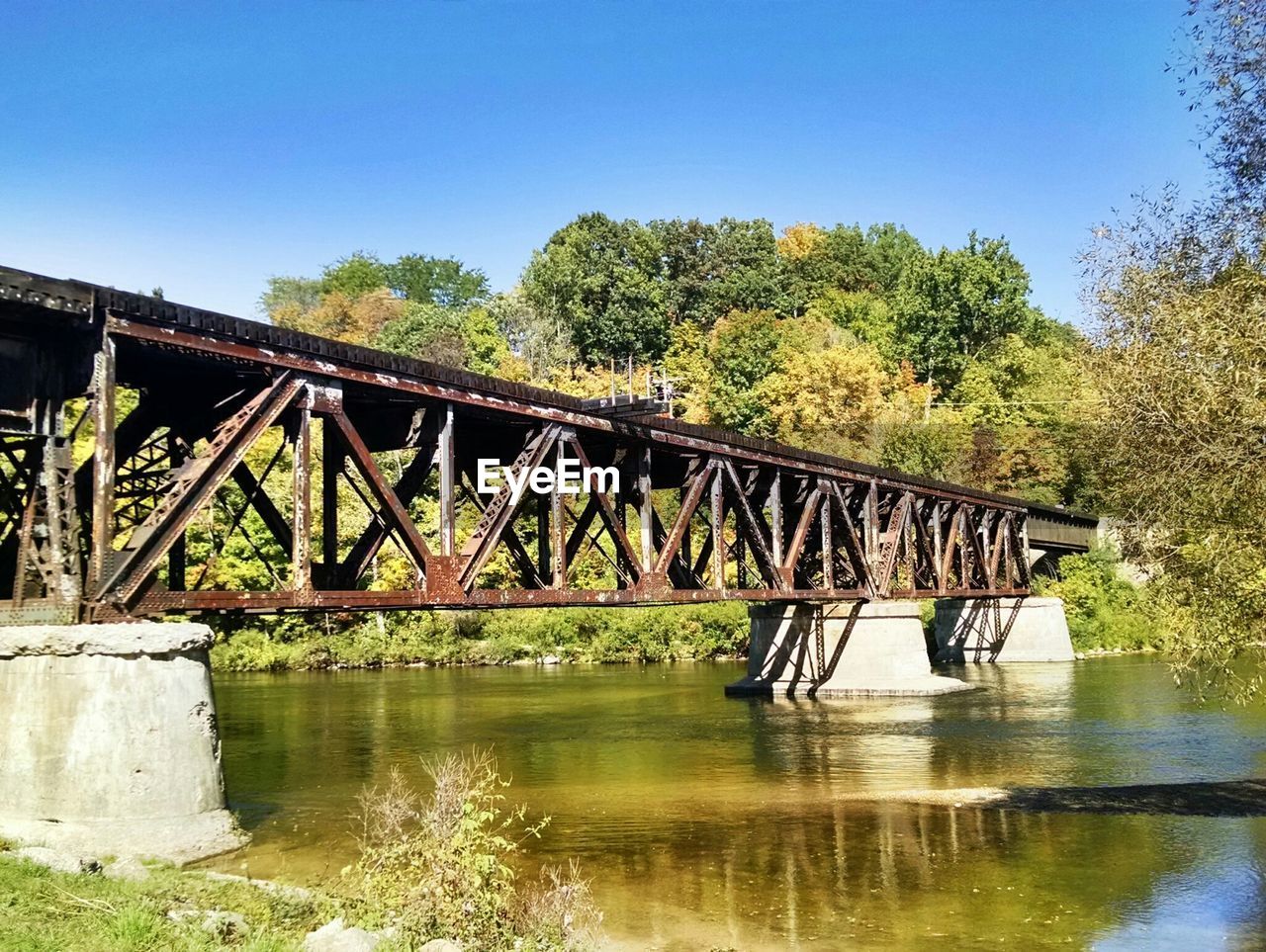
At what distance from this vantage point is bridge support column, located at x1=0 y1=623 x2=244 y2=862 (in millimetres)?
14914

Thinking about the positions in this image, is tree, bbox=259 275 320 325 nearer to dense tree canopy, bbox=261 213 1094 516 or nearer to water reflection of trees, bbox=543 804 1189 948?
dense tree canopy, bbox=261 213 1094 516

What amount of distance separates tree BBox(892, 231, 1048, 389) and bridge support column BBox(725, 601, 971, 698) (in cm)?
5719

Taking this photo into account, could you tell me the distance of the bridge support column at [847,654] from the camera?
43.5 m

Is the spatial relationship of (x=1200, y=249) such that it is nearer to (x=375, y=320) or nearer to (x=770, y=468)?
(x=770, y=468)

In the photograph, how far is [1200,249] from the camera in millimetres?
17578

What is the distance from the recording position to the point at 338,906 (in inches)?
492

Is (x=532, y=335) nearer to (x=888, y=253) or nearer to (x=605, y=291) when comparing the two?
(x=605, y=291)

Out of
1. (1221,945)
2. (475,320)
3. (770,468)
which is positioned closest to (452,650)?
(770,468)

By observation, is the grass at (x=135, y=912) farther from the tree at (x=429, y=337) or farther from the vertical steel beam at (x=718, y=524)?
the tree at (x=429, y=337)

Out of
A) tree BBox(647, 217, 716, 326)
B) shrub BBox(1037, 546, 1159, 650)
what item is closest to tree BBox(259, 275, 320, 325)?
tree BBox(647, 217, 716, 326)

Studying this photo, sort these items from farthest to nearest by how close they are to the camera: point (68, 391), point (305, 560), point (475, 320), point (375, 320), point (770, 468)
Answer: point (375, 320)
point (475, 320)
point (770, 468)
point (305, 560)
point (68, 391)

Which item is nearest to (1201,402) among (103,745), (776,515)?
(103,745)

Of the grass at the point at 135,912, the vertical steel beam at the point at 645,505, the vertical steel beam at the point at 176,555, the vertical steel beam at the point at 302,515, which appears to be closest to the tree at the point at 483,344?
the vertical steel beam at the point at 645,505

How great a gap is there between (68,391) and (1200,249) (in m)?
16.7
